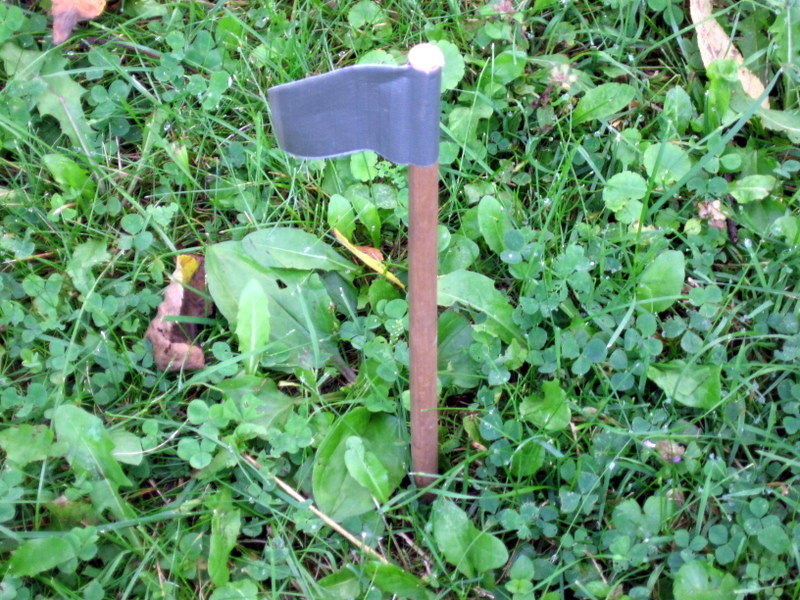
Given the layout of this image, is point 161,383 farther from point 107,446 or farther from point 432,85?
point 432,85

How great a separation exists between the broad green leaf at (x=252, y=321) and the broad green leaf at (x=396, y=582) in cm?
57

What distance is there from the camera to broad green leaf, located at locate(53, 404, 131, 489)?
1835 mm

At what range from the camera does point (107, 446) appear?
1.83m

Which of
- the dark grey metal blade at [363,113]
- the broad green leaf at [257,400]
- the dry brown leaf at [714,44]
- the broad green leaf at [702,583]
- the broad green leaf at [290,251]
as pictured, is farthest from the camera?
the dry brown leaf at [714,44]

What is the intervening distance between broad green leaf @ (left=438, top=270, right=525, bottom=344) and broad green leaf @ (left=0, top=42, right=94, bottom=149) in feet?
3.86

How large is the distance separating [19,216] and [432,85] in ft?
5.10

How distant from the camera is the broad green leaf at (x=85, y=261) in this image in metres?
2.16

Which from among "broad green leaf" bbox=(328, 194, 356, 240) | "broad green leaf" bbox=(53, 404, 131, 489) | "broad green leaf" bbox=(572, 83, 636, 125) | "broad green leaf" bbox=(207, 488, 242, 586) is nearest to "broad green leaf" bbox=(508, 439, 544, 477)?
"broad green leaf" bbox=(207, 488, 242, 586)

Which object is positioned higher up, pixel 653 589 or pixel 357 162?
pixel 357 162

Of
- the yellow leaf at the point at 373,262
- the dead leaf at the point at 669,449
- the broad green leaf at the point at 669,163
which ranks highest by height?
the broad green leaf at the point at 669,163

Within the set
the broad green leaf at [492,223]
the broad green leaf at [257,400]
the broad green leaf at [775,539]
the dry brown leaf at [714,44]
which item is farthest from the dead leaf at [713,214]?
the broad green leaf at [257,400]

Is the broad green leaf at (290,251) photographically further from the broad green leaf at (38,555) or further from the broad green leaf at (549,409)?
the broad green leaf at (38,555)

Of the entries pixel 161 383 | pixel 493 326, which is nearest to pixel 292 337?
pixel 161 383

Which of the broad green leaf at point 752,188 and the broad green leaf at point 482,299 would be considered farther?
the broad green leaf at point 752,188
